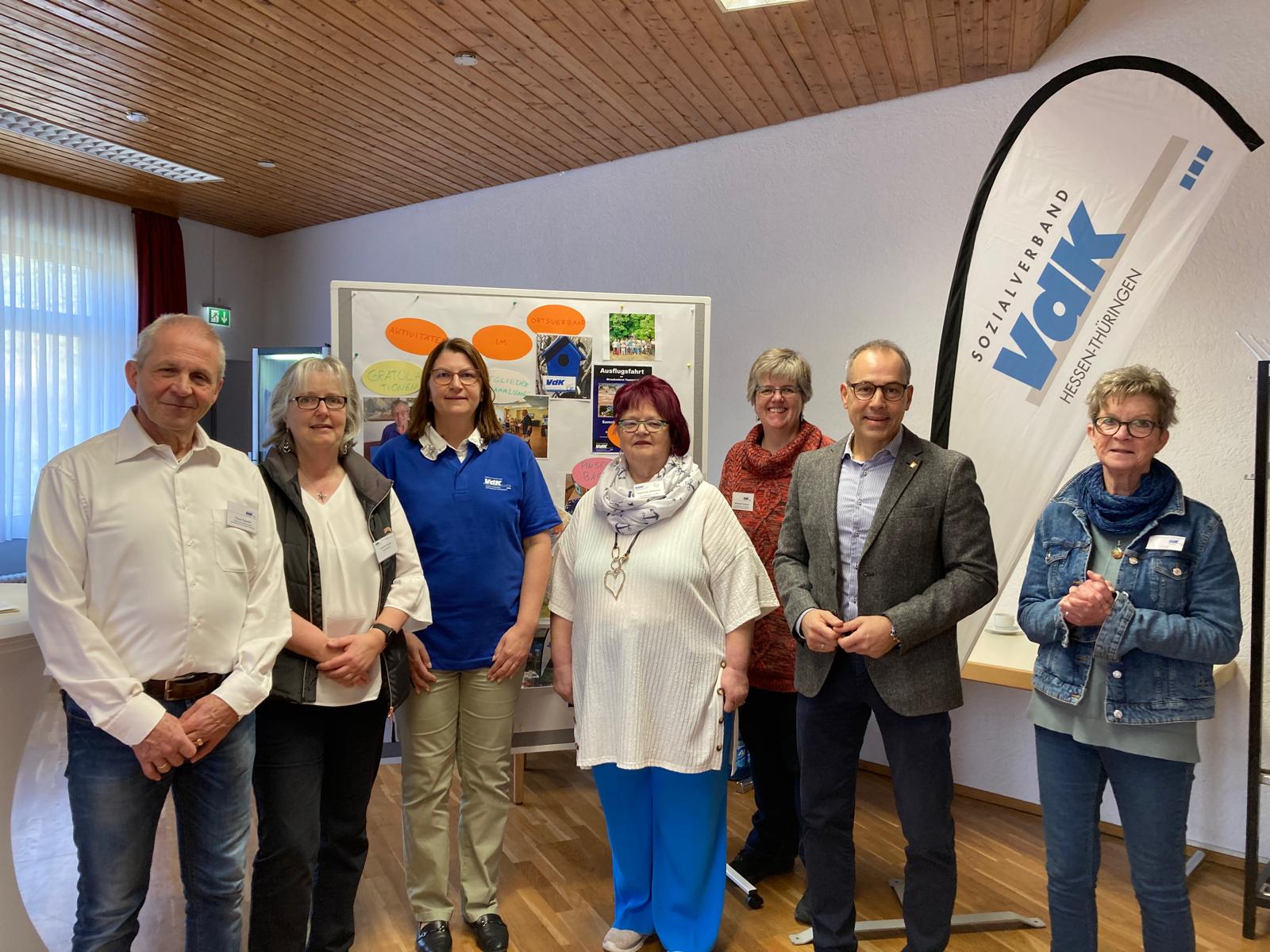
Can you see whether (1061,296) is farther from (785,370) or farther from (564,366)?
(564,366)

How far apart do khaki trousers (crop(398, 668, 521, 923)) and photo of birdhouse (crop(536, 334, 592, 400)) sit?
105cm

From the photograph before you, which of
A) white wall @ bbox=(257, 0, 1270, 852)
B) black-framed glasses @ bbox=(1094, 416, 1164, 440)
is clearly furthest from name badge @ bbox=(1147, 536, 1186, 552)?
white wall @ bbox=(257, 0, 1270, 852)

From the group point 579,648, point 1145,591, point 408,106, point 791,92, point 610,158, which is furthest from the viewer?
point 610,158

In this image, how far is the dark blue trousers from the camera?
6.75 ft

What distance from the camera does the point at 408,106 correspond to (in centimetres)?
444

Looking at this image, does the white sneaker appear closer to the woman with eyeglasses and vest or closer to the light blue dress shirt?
the woman with eyeglasses and vest

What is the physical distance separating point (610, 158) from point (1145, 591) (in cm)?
413

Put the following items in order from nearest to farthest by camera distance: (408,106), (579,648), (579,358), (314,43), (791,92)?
(579,648) → (579,358) → (314,43) → (791,92) → (408,106)

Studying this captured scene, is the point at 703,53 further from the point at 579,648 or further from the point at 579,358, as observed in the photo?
the point at 579,648

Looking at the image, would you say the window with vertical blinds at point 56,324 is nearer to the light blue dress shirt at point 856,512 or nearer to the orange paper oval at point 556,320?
the orange paper oval at point 556,320

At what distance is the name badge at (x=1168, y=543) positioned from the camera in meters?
1.83

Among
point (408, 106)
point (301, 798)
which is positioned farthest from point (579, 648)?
point (408, 106)

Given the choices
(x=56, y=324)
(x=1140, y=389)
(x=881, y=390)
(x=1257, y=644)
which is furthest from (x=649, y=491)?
(x=56, y=324)

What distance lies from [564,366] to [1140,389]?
1.79 metres
